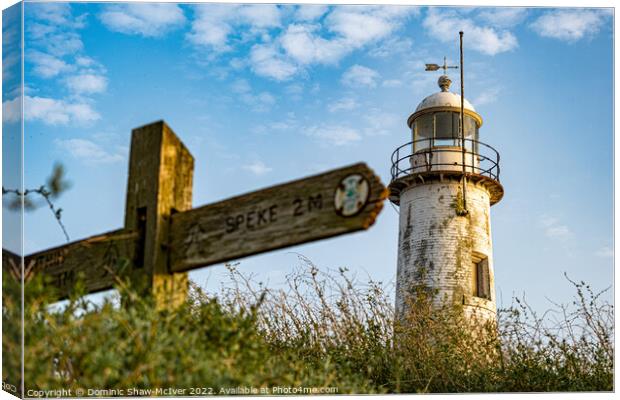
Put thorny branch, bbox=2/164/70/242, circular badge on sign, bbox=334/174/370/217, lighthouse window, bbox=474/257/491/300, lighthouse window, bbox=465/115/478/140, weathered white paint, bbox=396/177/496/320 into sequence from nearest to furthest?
circular badge on sign, bbox=334/174/370/217 < thorny branch, bbox=2/164/70/242 < weathered white paint, bbox=396/177/496/320 < lighthouse window, bbox=474/257/491/300 < lighthouse window, bbox=465/115/478/140

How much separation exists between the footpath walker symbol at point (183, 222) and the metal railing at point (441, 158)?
873cm

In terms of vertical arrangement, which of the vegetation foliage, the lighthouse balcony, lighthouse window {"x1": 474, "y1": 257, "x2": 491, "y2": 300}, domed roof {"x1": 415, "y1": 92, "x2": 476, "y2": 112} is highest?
domed roof {"x1": 415, "y1": 92, "x2": 476, "y2": 112}

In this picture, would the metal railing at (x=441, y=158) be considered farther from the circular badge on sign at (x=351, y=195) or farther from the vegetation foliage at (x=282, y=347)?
the circular badge on sign at (x=351, y=195)

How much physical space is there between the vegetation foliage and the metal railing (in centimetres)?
434

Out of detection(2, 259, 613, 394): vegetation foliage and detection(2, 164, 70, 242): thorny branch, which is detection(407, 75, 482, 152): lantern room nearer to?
detection(2, 259, 613, 394): vegetation foliage

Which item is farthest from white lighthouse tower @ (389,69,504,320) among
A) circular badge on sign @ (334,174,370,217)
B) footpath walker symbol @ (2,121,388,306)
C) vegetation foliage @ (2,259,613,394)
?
circular badge on sign @ (334,174,370,217)

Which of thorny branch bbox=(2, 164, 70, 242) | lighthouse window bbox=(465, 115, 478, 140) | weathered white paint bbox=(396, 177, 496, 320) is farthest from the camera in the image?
lighthouse window bbox=(465, 115, 478, 140)

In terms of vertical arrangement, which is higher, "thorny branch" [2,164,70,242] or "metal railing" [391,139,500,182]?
"metal railing" [391,139,500,182]

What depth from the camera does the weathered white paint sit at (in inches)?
464

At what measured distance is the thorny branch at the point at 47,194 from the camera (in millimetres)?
5055

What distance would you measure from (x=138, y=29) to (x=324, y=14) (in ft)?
4.65

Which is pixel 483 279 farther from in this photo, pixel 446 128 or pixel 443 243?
pixel 446 128

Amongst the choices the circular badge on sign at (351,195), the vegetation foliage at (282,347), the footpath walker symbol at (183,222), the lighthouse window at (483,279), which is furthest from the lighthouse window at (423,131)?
Answer: the circular badge on sign at (351,195)

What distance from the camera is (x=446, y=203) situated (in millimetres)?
12422
